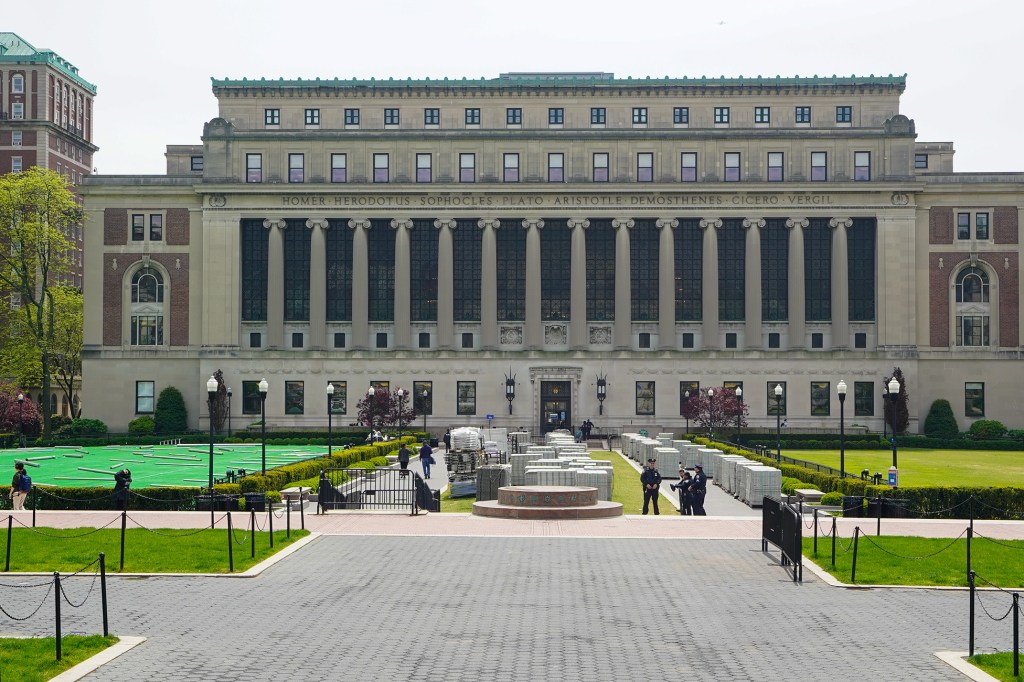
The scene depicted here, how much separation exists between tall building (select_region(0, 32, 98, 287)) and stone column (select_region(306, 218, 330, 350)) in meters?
51.0

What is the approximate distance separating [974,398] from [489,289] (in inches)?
1594

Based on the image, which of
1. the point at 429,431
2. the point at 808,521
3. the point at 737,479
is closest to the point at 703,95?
the point at 429,431

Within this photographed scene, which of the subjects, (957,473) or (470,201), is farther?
(470,201)

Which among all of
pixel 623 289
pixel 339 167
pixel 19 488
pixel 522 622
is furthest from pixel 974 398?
pixel 522 622

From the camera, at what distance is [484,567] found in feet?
88.2

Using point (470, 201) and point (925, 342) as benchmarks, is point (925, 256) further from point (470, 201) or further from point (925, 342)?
point (470, 201)

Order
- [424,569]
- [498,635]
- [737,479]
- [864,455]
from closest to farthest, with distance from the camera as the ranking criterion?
[498,635] → [424,569] → [737,479] → [864,455]

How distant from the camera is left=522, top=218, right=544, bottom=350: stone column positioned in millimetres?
93875

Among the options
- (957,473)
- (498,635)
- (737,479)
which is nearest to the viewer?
(498,635)

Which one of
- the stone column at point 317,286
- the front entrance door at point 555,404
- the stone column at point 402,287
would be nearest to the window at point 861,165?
the front entrance door at point 555,404

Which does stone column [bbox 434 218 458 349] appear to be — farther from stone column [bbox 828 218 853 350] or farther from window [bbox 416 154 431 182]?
stone column [bbox 828 218 853 350]

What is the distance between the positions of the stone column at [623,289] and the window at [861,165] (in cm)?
1887

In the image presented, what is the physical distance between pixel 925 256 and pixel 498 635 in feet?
267

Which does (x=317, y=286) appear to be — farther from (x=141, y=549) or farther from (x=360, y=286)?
(x=141, y=549)
